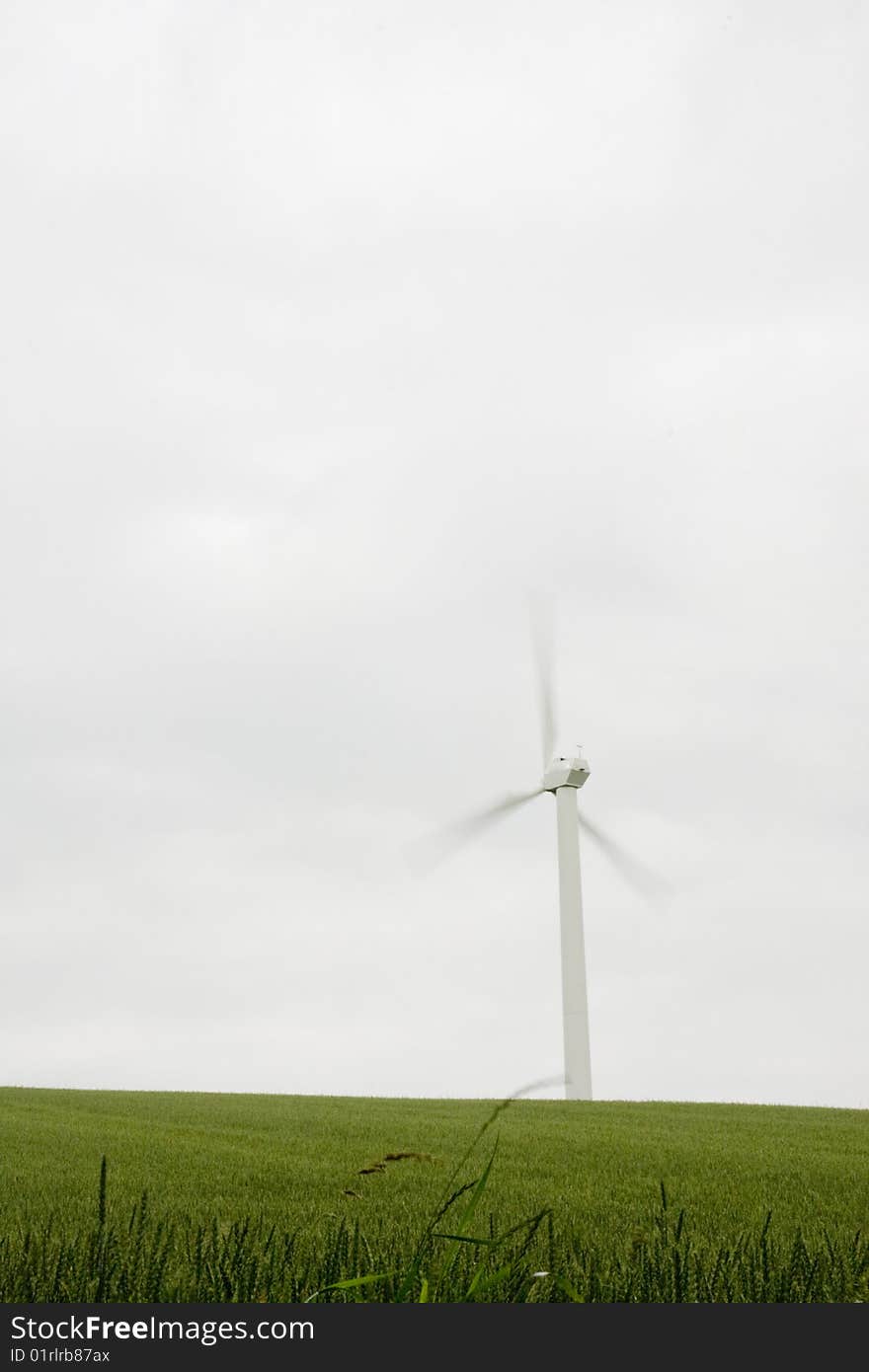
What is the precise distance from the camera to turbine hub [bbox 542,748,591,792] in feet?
205

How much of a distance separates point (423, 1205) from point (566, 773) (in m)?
49.8

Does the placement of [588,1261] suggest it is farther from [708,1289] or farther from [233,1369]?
[233,1369]

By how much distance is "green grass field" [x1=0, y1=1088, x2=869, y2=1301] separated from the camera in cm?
695

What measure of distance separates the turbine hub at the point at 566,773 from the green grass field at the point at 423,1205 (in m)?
31.0

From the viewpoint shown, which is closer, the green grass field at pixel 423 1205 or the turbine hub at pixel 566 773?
the green grass field at pixel 423 1205

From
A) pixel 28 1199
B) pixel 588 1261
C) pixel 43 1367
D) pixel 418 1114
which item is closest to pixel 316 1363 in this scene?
pixel 43 1367

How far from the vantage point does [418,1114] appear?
2980 centimetres

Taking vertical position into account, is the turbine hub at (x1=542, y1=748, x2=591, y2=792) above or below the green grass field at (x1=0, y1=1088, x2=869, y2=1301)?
above

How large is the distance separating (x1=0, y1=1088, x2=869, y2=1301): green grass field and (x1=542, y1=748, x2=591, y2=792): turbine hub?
102 ft

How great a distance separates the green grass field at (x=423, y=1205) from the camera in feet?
22.8

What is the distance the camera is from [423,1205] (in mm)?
13008

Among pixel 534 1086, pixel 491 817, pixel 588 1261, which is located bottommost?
pixel 588 1261

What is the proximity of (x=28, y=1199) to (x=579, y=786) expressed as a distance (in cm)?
5099

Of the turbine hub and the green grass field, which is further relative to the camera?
the turbine hub
